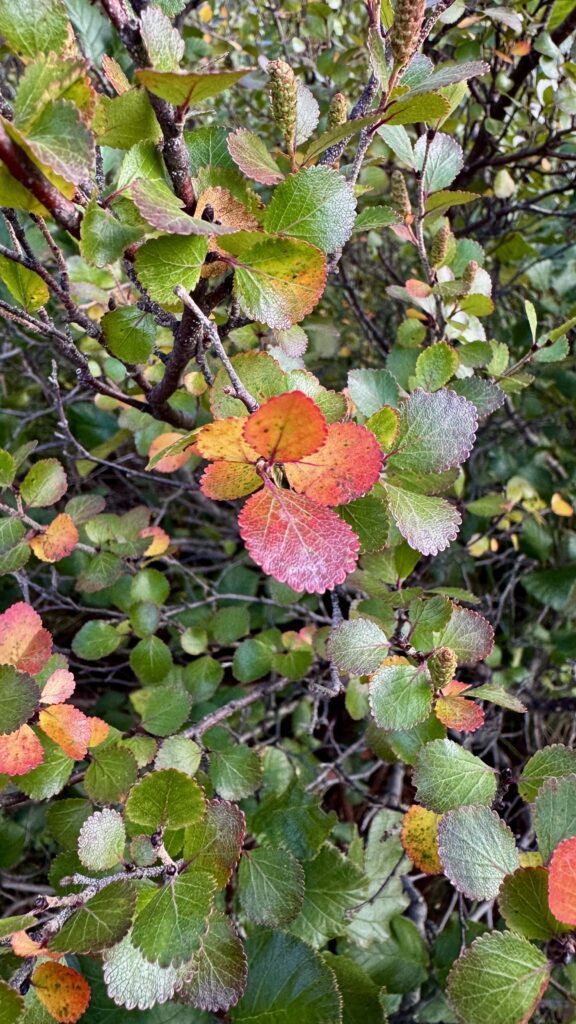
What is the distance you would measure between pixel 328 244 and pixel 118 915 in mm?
495

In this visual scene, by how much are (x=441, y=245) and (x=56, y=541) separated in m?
0.57

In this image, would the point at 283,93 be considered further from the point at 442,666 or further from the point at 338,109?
the point at 442,666

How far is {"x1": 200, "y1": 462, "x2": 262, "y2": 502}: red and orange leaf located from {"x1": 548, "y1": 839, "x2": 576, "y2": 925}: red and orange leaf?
326 mm

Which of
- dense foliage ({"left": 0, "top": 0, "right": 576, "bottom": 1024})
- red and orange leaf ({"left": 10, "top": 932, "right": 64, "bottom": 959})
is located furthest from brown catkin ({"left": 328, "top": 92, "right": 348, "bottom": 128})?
red and orange leaf ({"left": 10, "top": 932, "right": 64, "bottom": 959})

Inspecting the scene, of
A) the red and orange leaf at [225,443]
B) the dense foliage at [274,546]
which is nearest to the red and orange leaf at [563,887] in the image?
the dense foliage at [274,546]

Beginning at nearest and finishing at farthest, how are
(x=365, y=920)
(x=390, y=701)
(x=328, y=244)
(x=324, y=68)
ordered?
(x=328, y=244) < (x=390, y=701) < (x=365, y=920) < (x=324, y=68)

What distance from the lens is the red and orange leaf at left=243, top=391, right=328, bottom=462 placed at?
396mm

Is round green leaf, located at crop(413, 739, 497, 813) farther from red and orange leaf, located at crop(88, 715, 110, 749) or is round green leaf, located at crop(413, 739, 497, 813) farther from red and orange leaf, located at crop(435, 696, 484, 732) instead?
red and orange leaf, located at crop(88, 715, 110, 749)

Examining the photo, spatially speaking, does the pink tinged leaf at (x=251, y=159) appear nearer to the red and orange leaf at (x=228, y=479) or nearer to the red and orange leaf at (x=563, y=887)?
the red and orange leaf at (x=228, y=479)

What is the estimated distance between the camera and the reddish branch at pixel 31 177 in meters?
0.37

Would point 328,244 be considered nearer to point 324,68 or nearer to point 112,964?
point 112,964

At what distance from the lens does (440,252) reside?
814 millimetres

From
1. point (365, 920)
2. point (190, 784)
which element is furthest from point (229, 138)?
point (365, 920)

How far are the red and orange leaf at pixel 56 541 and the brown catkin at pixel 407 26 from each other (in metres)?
0.58
